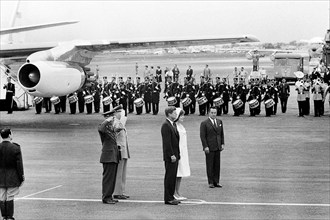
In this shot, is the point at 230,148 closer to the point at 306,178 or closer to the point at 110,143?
the point at 306,178

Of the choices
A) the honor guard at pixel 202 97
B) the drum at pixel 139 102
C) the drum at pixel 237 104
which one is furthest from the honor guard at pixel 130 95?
the drum at pixel 237 104

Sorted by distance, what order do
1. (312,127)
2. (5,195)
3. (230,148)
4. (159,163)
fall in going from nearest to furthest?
(5,195) → (159,163) → (230,148) → (312,127)

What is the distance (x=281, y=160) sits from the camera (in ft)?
61.4

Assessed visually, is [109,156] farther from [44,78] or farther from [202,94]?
[202,94]

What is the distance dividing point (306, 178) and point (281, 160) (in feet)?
9.58

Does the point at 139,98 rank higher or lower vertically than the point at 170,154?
lower

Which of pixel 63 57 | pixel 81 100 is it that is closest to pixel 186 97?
pixel 81 100

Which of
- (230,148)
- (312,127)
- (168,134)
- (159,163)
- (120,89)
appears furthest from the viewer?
(120,89)

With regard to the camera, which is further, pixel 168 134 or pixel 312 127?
pixel 312 127

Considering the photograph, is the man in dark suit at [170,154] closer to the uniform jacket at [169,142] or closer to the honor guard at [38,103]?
the uniform jacket at [169,142]

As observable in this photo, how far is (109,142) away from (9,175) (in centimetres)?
231

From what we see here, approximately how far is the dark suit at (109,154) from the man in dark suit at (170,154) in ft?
2.73

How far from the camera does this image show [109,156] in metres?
13.3

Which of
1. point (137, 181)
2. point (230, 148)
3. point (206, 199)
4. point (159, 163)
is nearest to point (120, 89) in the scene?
point (230, 148)
